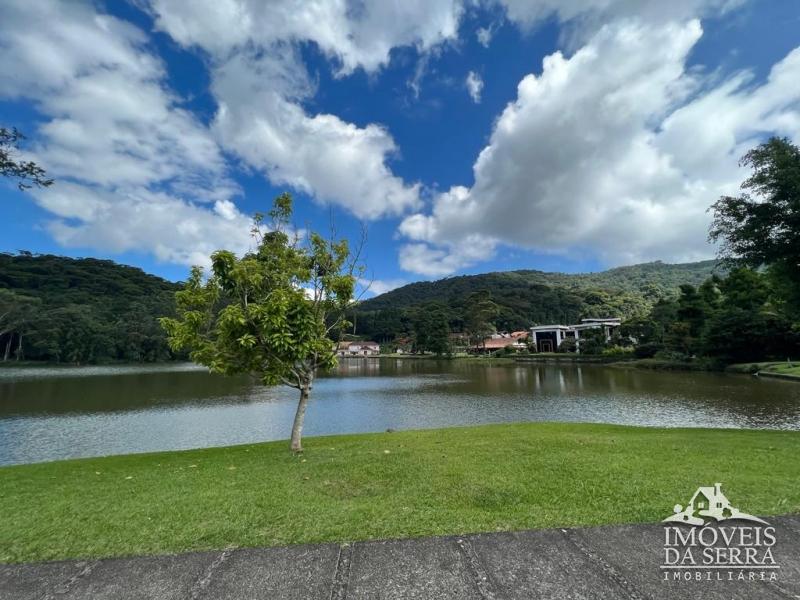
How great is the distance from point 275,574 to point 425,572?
103cm

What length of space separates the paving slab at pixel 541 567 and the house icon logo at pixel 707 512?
1.14m

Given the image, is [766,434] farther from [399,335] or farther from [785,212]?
[399,335]

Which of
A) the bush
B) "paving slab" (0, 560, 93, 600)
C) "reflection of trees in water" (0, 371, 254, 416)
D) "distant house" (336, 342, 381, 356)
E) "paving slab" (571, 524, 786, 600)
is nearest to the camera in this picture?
"paving slab" (571, 524, 786, 600)

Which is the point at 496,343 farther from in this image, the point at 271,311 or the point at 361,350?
the point at 271,311

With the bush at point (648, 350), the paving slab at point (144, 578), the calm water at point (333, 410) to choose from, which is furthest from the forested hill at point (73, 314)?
the bush at point (648, 350)

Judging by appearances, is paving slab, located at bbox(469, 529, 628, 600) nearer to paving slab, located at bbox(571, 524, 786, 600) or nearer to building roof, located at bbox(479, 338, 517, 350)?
paving slab, located at bbox(571, 524, 786, 600)

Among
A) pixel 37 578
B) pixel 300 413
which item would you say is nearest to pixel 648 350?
pixel 300 413

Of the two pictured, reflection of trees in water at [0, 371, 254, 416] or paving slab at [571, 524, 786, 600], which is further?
reflection of trees in water at [0, 371, 254, 416]

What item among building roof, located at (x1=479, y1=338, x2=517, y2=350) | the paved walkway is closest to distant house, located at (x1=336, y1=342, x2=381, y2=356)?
building roof, located at (x1=479, y1=338, x2=517, y2=350)

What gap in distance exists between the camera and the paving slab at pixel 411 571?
2533mm

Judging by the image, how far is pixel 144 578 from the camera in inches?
112

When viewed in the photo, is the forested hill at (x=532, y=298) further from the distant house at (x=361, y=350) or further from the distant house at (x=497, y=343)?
the distant house at (x=497, y=343)

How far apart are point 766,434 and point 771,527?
858 cm

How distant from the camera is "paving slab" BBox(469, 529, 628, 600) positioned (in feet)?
8.22
